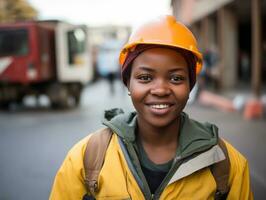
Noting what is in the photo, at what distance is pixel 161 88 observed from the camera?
80.4 inches

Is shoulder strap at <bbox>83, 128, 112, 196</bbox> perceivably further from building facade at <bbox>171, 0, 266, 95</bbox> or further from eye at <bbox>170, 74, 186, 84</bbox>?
building facade at <bbox>171, 0, 266, 95</bbox>

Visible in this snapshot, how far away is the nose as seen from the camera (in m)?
2.04

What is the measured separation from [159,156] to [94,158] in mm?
332

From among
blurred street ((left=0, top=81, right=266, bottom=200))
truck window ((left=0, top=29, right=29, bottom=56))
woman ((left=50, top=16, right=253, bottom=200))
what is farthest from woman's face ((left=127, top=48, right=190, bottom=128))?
truck window ((left=0, top=29, right=29, bottom=56))

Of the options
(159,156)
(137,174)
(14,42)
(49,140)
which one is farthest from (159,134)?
(14,42)

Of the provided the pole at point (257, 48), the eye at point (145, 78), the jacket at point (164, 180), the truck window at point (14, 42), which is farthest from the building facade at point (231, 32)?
the eye at point (145, 78)

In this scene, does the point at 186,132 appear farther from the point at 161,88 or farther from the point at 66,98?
the point at 66,98

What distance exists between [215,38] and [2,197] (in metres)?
19.8

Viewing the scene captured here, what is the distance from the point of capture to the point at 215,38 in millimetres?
23578

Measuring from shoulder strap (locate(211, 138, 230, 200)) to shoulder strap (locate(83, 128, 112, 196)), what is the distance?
1.74 ft

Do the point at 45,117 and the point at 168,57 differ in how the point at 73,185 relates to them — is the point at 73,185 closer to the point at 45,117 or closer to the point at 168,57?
the point at 168,57

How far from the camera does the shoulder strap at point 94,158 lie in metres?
2.03

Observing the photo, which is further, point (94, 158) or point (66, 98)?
point (66, 98)

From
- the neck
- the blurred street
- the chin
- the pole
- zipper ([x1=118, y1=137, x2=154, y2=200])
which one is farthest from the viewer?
the pole
